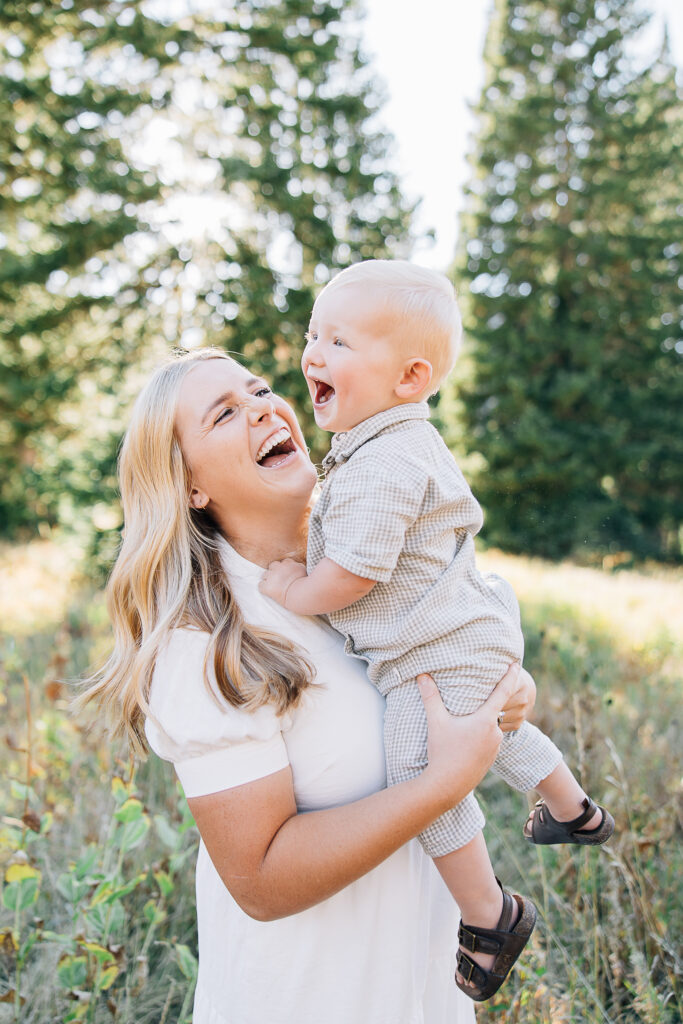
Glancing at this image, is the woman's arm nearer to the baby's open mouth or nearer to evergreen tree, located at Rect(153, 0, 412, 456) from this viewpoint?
the baby's open mouth

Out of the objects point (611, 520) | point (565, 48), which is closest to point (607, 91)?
point (565, 48)

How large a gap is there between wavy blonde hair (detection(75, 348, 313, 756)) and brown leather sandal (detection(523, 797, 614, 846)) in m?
0.88

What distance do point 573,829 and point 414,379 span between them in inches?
46.1

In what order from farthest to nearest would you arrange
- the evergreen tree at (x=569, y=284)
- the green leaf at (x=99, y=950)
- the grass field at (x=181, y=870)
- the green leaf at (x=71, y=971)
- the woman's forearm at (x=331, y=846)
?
the evergreen tree at (x=569, y=284) → the grass field at (x=181, y=870) → the green leaf at (x=71, y=971) → the green leaf at (x=99, y=950) → the woman's forearm at (x=331, y=846)

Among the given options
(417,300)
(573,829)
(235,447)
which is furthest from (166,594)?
(573,829)

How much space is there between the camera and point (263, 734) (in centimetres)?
135

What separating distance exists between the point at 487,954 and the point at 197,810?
679 millimetres

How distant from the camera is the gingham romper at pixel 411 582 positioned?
1.49 m

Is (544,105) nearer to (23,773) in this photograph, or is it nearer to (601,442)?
(601,442)

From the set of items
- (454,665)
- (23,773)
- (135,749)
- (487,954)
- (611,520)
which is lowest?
(611,520)

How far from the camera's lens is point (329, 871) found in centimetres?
128

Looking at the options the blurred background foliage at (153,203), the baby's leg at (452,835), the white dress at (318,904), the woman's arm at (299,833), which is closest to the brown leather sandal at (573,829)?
the baby's leg at (452,835)

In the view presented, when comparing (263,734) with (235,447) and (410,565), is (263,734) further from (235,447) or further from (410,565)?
(235,447)

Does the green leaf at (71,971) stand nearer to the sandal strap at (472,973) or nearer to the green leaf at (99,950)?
the green leaf at (99,950)
